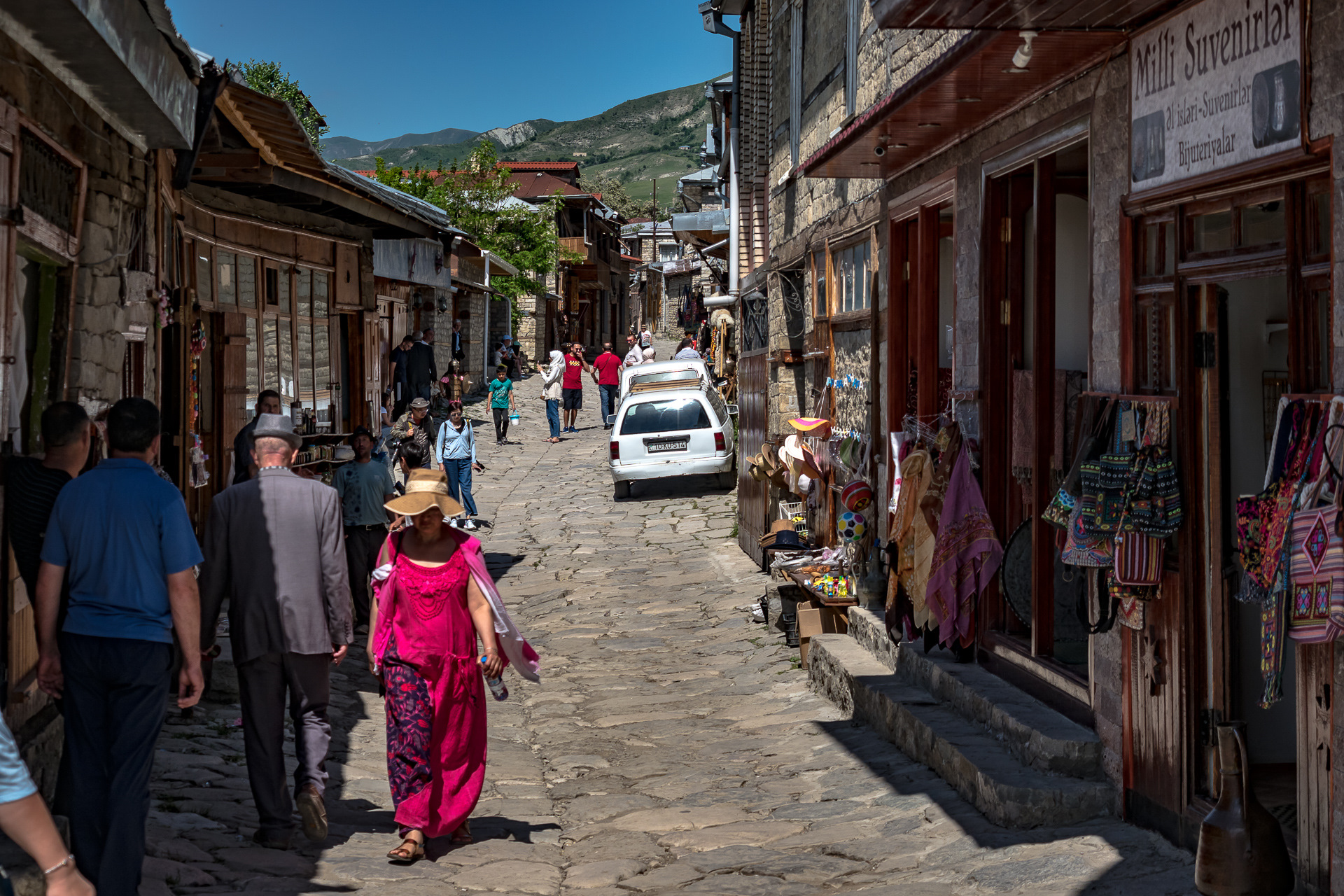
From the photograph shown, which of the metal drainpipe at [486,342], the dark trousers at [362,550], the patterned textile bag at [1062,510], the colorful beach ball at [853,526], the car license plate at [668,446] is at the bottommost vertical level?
the dark trousers at [362,550]

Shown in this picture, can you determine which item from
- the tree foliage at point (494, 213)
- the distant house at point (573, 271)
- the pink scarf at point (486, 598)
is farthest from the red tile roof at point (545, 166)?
the pink scarf at point (486, 598)

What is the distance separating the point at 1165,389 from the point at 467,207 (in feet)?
113

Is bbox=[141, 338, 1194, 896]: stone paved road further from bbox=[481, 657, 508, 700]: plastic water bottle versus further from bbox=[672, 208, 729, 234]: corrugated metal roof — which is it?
bbox=[672, 208, 729, 234]: corrugated metal roof

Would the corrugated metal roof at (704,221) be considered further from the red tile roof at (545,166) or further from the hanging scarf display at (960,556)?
the red tile roof at (545,166)

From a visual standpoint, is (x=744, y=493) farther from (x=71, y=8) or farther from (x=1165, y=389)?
(x=71, y=8)

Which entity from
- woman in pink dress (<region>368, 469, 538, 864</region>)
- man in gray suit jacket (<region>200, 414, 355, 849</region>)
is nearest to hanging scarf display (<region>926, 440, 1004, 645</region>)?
woman in pink dress (<region>368, 469, 538, 864</region>)

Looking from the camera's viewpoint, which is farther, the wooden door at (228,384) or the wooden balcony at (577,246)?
the wooden balcony at (577,246)

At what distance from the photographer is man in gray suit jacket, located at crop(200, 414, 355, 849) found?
5598 mm

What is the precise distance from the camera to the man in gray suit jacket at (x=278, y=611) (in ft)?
18.4

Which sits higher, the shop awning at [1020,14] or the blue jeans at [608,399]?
the shop awning at [1020,14]

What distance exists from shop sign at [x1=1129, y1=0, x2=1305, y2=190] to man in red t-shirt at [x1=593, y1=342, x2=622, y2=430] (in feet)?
71.8

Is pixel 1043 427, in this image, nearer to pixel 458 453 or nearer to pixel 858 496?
pixel 858 496

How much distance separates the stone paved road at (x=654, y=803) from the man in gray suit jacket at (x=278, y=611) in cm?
27

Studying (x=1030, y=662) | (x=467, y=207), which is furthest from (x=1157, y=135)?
(x=467, y=207)
